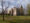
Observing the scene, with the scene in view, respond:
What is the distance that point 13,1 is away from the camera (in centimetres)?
60

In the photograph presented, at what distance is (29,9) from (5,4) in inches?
13.3

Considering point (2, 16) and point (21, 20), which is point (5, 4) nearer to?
point (2, 16)

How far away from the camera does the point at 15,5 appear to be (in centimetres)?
60

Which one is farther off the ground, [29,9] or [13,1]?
[13,1]

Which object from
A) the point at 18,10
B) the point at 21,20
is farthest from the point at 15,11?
the point at 21,20

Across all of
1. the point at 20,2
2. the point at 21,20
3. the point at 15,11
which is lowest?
the point at 21,20

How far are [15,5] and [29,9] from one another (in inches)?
7.8

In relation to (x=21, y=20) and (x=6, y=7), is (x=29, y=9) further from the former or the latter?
(x=6, y=7)

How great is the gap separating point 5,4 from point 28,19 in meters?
0.38

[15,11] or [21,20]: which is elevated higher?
[15,11]

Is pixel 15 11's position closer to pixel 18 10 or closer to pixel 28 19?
pixel 18 10

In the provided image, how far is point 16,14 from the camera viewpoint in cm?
60

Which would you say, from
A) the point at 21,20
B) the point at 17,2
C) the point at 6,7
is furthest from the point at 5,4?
the point at 21,20

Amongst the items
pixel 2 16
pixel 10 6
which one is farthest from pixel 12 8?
pixel 2 16
